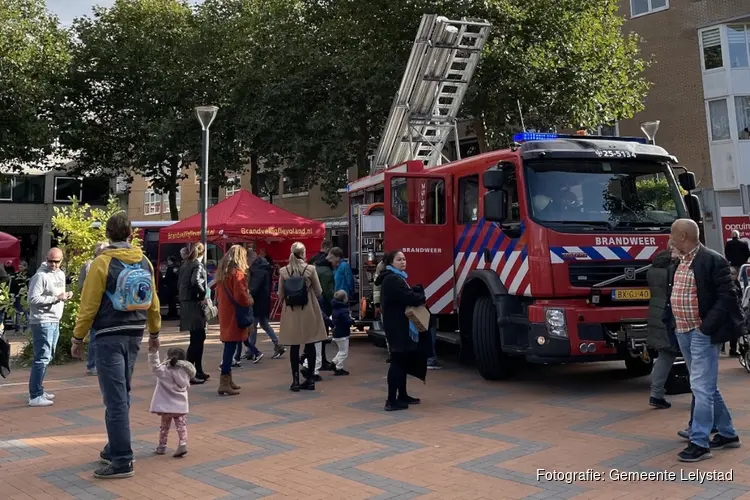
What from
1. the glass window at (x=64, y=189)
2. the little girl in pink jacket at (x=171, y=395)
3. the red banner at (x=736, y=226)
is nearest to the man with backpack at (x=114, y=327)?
the little girl in pink jacket at (x=171, y=395)

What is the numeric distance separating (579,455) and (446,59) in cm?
901

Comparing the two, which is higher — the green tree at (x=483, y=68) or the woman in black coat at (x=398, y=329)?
the green tree at (x=483, y=68)

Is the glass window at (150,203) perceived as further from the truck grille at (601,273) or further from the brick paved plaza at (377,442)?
the truck grille at (601,273)

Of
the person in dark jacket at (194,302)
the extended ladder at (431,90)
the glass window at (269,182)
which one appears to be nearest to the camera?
the person in dark jacket at (194,302)

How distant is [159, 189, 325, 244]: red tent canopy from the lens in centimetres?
1675

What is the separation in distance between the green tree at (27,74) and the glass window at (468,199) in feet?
65.9

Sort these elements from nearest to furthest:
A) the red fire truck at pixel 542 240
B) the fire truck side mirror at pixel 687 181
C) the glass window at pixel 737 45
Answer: the red fire truck at pixel 542 240
the fire truck side mirror at pixel 687 181
the glass window at pixel 737 45

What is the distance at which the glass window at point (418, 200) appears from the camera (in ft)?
32.9

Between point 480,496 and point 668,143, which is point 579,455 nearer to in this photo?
point 480,496

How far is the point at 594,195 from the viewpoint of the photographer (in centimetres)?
817

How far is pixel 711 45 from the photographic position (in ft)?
84.4

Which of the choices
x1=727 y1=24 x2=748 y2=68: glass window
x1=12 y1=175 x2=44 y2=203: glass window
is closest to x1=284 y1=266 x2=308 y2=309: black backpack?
x1=727 y1=24 x2=748 y2=68: glass window

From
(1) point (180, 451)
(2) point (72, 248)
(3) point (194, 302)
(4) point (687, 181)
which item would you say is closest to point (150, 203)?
(2) point (72, 248)

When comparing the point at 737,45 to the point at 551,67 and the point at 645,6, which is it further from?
the point at 551,67
